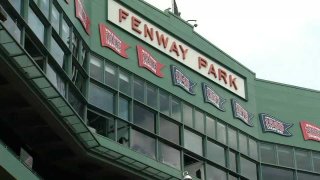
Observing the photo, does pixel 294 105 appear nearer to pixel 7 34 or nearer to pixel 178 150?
pixel 178 150

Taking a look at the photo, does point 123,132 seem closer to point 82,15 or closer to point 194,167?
point 194,167

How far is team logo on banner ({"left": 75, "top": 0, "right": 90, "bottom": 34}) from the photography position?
117 feet

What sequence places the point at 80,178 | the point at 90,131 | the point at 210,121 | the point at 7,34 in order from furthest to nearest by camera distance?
the point at 210,121 → the point at 80,178 → the point at 90,131 → the point at 7,34

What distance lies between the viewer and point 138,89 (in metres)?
38.1

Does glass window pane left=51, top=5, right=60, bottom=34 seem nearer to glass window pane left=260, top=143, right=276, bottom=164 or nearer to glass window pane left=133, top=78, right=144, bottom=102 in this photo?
glass window pane left=133, top=78, right=144, bottom=102

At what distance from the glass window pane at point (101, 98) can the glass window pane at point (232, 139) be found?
9166mm

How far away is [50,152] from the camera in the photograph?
34.5 metres

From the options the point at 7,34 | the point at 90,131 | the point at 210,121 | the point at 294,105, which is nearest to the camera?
the point at 7,34

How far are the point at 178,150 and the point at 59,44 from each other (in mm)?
8998

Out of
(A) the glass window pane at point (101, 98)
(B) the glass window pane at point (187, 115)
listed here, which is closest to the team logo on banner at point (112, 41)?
(A) the glass window pane at point (101, 98)

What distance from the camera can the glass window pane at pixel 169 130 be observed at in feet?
127

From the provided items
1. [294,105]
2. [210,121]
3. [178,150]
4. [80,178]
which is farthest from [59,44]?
[294,105]

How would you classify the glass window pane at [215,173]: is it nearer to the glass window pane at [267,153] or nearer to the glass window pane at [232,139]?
the glass window pane at [232,139]

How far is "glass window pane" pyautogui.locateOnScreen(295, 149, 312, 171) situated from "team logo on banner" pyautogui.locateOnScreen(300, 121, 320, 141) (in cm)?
101
